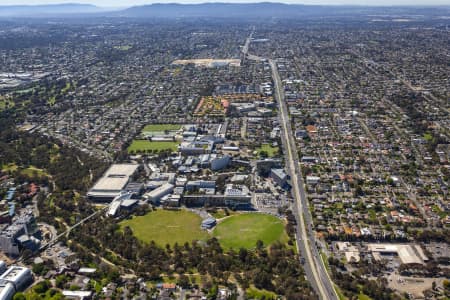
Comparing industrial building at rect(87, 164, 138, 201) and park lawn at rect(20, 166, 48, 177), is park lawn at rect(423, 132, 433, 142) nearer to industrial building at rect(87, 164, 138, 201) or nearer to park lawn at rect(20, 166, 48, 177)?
industrial building at rect(87, 164, 138, 201)

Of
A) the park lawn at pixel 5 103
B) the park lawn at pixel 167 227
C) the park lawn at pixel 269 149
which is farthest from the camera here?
the park lawn at pixel 5 103

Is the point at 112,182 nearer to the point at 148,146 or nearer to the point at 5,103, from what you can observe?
the point at 148,146

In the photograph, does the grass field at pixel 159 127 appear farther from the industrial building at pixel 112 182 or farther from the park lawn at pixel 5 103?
the park lawn at pixel 5 103

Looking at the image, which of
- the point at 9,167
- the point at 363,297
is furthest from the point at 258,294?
the point at 9,167

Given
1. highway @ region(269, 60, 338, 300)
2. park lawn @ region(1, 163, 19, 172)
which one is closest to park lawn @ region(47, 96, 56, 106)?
park lawn @ region(1, 163, 19, 172)

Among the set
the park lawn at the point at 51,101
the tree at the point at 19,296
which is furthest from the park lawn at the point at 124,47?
the tree at the point at 19,296

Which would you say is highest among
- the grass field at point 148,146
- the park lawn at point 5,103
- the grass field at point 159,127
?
the grass field at point 159,127
